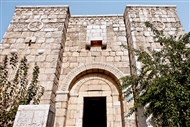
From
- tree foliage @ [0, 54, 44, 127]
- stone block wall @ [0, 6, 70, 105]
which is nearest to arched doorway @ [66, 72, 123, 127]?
stone block wall @ [0, 6, 70, 105]

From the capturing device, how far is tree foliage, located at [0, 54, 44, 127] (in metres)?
3.67

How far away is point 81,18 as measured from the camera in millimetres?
6617

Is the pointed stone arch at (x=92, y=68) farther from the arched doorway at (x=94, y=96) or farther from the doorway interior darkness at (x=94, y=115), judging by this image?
the doorway interior darkness at (x=94, y=115)

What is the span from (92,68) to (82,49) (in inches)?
37.4

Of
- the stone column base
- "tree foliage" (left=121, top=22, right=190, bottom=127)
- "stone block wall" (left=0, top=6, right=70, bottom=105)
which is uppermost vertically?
"stone block wall" (left=0, top=6, right=70, bottom=105)

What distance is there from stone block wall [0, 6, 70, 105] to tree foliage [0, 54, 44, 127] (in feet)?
0.85

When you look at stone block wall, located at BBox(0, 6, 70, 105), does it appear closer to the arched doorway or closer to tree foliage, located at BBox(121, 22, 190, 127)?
the arched doorway

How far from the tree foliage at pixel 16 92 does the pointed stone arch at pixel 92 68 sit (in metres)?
0.95

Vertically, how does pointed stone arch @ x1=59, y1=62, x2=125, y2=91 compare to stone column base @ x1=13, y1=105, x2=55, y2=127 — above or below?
above

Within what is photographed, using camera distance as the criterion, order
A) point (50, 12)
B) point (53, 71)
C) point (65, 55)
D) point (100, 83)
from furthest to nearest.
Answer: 1. point (50, 12)
2. point (65, 55)
3. point (100, 83)
4. point (53, 71)

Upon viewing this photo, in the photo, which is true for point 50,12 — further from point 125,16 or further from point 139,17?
point 139,17

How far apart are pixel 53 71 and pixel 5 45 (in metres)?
2.14

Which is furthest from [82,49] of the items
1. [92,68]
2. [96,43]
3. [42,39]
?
[42,39]

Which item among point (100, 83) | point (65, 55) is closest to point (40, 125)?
point (100, 83)
